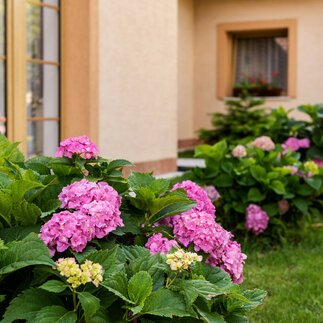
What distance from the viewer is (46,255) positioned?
1.08 metres

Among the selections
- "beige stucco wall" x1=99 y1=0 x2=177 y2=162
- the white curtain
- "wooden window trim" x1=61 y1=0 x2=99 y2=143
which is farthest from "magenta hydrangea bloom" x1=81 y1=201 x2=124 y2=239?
the white curtain

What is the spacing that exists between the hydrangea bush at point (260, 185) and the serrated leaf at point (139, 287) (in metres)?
2.35

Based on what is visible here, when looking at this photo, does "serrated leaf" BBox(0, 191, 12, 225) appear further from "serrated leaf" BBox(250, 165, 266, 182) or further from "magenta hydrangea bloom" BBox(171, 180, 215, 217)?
"serrated leaf" BBox(250, 165, 266, 182)

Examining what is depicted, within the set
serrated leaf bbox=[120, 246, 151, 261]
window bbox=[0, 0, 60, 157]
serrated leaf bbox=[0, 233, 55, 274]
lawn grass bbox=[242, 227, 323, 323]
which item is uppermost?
window bbox=[0, 0, 60, 157]

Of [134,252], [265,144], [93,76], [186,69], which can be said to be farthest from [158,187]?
[186,69]

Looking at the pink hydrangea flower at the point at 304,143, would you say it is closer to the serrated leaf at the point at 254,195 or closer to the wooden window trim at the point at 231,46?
the serrated leaf at the point at 254,195

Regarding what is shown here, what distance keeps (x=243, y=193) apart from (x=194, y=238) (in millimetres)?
2223

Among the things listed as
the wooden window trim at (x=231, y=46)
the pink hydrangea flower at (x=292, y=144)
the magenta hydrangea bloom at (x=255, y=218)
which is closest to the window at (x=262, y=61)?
the wooden window trim at (x=231, y=46)

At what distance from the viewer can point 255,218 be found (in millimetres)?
3457

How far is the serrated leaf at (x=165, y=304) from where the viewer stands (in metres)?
1.08

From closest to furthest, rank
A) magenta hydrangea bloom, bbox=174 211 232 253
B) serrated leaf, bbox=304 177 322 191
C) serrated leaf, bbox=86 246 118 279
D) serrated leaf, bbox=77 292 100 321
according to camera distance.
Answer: serrated leaf, bbox=77 292 100 321 → serrated leaf, bbox=86 246 118 279 → magenta hydrangea bloom, bbox=174 211 232 253 → serrated leaf, bbox=304 177 322 191

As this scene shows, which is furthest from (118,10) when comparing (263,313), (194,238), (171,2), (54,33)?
(194,238)

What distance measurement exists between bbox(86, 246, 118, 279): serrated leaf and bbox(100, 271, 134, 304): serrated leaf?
0.06 ft

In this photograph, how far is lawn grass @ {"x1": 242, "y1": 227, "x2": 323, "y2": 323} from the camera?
2357mm
